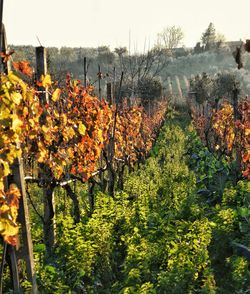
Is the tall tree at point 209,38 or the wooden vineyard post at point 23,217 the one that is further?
→ the tall tree at point 209,38

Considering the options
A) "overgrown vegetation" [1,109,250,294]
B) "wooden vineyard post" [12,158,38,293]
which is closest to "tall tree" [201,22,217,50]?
"overgrown vegetation" [1,109,250,294]

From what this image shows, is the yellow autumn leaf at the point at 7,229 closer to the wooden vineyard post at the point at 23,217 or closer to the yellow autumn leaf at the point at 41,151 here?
the wooden vineyard post at the point at 23,217

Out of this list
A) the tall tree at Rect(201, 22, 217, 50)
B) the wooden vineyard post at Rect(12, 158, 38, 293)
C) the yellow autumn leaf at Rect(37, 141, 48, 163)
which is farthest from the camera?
the tall tree at Rect(201, 22, 217, 50)

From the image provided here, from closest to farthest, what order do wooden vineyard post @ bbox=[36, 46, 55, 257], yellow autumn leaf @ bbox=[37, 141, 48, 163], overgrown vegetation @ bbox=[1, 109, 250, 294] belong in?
overgrown vegetation @ bbox=[1, 109, 250, 294], yellow autumn leaf @ bbox=[37, 141, 48, 163], wooden vineyard post @ bbox=[36, 46, 55, 257]

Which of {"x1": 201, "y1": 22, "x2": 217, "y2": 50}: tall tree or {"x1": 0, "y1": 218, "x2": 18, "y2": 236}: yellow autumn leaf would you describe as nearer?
{"x1": 0, "y1": 218, "x2": 18, "y2": 236}: yellow autumn leaf

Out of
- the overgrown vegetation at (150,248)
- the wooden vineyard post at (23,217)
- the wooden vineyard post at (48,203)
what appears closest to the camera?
the wooden vineyard post at (23,217)

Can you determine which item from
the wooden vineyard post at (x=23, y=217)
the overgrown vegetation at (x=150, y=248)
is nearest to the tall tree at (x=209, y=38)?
the overgrown vegetation at (x=150, y=248)

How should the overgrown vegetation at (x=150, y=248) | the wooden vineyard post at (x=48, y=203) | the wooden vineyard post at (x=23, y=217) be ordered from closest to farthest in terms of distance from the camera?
1. the wooden vineyard post at (x=23, y=217)
2. the overgrown vegetation at (x=150, y=248)
3. the wooden vineyard post at (x=48, y=203)

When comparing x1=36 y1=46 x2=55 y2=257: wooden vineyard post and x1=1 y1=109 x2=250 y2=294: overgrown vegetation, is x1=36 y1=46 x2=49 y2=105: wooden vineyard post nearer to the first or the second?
x1=36 y1=46 x2=55 y2=257: wooden vineyard post

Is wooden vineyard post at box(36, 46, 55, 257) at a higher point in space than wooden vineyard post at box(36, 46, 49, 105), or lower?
lower

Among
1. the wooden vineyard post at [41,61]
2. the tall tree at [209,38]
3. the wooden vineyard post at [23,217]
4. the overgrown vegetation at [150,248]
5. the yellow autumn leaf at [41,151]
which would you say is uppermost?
the tall tree at [209,38]

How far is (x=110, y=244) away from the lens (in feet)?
20.8

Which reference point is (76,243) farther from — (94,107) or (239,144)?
(239,144)

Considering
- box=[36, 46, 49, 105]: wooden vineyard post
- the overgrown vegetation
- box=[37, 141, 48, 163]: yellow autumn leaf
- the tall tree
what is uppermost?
the tall tree
